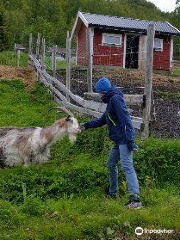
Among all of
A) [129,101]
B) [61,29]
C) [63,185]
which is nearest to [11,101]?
[129,101]

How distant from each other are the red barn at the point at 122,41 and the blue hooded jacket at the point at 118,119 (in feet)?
68.1

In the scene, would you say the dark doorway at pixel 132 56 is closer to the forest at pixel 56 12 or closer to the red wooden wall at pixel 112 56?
the red wooden wall at pixel 112 56

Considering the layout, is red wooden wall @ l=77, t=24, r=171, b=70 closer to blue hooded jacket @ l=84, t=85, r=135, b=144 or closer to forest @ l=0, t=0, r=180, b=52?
blue hooded jacket @ l=84, t=85, r=135, b=144

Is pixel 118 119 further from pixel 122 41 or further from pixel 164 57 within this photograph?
pixel 164 57

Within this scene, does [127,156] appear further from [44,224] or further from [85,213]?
[44,224]

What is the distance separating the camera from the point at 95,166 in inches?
276

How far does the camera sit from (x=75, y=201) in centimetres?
609

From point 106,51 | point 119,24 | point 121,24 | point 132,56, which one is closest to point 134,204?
point 106,51

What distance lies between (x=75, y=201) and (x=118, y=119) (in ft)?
4.48

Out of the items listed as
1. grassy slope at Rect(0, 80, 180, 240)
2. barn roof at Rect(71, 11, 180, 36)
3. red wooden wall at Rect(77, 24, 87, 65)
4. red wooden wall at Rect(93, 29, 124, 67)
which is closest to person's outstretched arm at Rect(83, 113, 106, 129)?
grassy slope at Rect(0, 80, 180, 240)

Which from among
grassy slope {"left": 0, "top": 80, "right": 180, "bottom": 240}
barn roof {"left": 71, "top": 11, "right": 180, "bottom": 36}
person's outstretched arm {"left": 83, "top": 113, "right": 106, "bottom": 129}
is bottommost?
grassy slope {"left": 0, "top": 80, "right": 180, "bottom": 240}

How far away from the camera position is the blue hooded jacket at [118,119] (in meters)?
5.76

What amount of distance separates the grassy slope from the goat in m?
0.25

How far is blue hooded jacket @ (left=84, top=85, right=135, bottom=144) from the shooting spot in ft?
18.9
